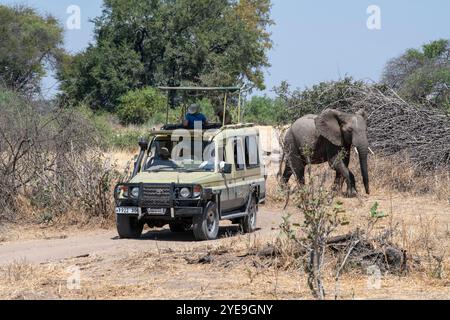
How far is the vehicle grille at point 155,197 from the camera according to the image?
1462 cm

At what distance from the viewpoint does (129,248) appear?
45.7 feet

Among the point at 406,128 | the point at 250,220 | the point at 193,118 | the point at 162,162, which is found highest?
the point at 193,118

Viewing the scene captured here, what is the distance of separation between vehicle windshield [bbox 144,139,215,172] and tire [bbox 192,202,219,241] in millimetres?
680

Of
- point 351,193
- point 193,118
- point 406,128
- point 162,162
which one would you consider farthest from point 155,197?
point 406,128

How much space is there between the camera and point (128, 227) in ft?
49.7

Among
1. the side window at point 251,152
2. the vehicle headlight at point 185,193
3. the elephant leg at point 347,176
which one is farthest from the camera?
the elephant leg at point 347,176

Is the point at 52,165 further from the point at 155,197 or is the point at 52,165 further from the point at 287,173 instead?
the point at 287,173

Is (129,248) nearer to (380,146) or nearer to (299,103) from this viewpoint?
(380,146)

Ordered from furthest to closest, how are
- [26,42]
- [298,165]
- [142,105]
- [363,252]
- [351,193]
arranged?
[26,42], [142,105], [298,165], [351,193], [363,252]

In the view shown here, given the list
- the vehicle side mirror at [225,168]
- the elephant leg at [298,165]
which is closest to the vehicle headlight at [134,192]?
the vehicle side mirror at [225,168]

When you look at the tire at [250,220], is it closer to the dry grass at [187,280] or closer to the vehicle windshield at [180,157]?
the vehicle windshield at [180,157]

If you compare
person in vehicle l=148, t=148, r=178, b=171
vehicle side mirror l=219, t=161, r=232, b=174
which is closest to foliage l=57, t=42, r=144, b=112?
person in vehicle l=148, t=148, r=178, b=171

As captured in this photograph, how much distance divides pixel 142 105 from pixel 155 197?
100 ft
